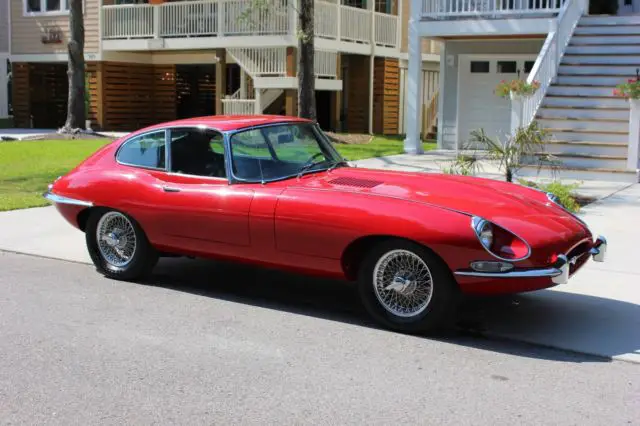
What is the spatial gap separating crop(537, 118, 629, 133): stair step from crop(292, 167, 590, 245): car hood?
8.77 meters

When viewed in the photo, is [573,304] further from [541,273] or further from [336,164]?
[336,164]

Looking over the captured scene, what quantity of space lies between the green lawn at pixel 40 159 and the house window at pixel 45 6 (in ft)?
25.6

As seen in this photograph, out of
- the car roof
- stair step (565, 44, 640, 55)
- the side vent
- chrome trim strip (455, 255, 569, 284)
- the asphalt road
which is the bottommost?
the asphalt road

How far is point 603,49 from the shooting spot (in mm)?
16781

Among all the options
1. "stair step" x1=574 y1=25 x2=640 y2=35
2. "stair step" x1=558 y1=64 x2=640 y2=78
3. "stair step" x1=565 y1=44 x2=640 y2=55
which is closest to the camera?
"stair step" x1=558 y1=64 x2=640 y2=78

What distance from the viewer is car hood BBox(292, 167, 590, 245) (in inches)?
221

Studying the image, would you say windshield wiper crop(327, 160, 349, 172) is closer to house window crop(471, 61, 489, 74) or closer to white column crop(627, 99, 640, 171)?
white column crop(627, 99, 640, 171)

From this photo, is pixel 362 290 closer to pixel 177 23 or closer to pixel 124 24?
pixel 177 23

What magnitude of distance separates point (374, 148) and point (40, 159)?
24.6ft

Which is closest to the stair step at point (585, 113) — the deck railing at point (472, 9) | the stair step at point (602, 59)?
the stair step at point (602, 59)

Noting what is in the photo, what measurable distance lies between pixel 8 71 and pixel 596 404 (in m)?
29.0

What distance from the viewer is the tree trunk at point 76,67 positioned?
22.5m

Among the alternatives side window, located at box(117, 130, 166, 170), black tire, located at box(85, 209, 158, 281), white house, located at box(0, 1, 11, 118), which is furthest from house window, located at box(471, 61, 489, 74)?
white house, located at box(0, 1, 11, 118)

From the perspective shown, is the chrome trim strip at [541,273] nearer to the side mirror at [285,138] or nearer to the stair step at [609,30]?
the side mirror at [285,138]
